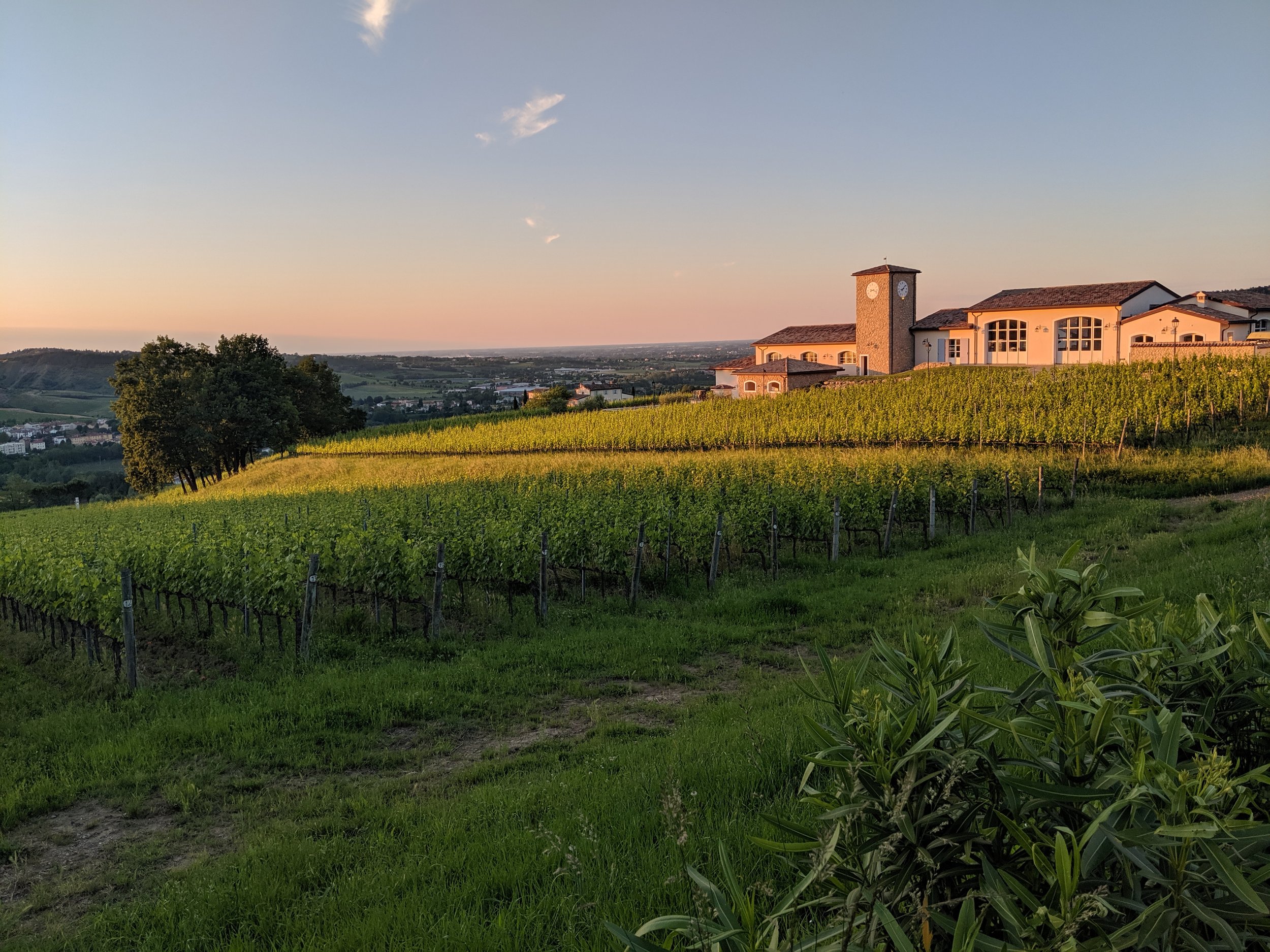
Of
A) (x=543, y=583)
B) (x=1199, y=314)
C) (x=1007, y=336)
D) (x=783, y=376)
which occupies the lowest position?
(x=543, y=583)

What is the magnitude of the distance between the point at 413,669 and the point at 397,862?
5.15 metres

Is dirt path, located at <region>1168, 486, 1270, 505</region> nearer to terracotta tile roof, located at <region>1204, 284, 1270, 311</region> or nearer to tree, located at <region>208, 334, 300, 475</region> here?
terracotta tile roof, located at <region>1204, 284, 1270, 311</region>

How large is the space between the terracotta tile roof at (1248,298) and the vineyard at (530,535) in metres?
27.2

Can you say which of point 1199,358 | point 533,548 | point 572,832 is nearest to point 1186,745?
point 572,832

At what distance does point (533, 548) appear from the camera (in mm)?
13117

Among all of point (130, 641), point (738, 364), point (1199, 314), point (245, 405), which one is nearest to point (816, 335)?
point (738, 364)

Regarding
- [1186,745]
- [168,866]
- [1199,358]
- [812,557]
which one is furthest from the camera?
Result: [1199,358]

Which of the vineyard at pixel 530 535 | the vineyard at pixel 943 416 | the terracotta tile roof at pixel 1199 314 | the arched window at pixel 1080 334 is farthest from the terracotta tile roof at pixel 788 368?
the vineyard at pixel 530 535

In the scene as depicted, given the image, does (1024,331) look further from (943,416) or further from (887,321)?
(943,416)

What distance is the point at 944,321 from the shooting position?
49531mm

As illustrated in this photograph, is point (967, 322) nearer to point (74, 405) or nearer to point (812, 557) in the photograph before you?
point (812, 557)

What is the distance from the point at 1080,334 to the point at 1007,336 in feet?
12.3

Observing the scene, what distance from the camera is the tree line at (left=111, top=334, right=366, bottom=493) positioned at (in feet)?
151

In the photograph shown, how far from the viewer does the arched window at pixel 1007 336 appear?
4497 centimetres
